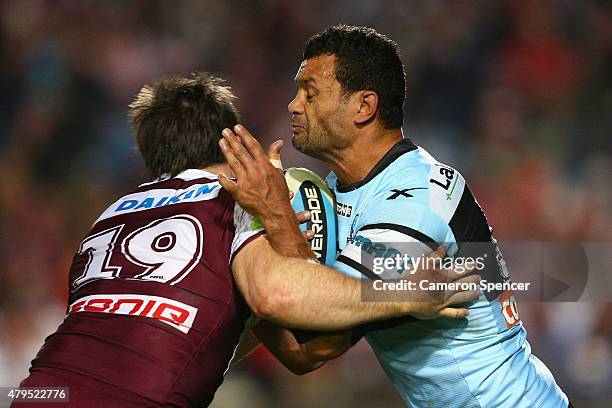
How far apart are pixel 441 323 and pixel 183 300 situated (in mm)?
1039

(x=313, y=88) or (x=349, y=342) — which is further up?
(x=313, y=88)

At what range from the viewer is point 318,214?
3.58m

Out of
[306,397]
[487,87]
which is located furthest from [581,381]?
[487,87]

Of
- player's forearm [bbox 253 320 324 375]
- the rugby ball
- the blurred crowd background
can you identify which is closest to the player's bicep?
player's forearm [bbox 253 320 324 375]

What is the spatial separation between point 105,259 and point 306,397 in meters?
4.03

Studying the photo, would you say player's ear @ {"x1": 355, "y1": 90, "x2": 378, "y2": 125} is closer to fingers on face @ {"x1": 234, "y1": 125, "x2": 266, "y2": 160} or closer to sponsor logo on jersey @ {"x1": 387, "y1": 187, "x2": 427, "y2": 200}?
sponsor logo on jersey @ {"x1": 387, "y1": 187, "x2": 427, "y2": 200}

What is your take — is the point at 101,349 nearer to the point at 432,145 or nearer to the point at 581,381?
the point at 581,381

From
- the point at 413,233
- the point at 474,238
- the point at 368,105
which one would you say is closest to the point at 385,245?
the point at 413,233

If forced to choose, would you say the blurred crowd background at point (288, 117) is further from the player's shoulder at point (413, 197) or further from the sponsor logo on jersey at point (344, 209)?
the player's shoulder at point (413, 197)

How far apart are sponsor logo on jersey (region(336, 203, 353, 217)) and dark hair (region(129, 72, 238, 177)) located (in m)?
0.54

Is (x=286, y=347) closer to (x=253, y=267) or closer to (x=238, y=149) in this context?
(x=253, y=267)

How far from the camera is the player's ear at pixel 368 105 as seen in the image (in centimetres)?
375

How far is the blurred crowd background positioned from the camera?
701cm

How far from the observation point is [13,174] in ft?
26.3
